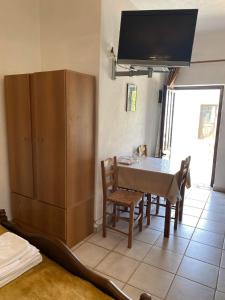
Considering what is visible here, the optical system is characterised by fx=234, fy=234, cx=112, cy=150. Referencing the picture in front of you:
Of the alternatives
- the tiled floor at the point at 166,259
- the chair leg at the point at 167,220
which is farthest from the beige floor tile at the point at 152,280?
the chair leg at the point at 167,220

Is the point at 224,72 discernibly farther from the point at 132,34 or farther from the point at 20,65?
the point at 20,65

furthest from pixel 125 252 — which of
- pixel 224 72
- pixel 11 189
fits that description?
pixel 224 72

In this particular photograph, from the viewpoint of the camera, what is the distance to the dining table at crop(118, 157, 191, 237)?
266cm

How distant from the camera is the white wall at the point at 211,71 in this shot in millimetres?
4090

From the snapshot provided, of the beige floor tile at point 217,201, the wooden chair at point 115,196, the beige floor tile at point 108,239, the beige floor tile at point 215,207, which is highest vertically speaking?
the wooden chair at point 115,196

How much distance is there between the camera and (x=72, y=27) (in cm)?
274

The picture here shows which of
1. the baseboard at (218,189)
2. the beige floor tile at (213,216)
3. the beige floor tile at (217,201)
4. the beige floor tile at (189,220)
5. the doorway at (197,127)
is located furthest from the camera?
the doorway at (197,127)

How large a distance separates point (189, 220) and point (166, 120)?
210 centimetres

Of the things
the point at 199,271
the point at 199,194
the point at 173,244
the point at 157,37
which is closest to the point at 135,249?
the point at 173,244

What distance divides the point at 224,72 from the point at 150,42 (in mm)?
2154

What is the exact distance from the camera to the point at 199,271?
223 cm

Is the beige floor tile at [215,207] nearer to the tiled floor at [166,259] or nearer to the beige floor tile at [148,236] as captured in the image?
the tiled floor at [166,259]

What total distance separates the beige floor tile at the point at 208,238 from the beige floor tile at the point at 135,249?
2.09ft

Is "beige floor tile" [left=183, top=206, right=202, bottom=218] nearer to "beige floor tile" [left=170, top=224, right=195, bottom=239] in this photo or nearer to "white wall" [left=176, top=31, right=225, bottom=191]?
"beige floor tile" [left=170, top=224, right=195, bottom=239]
